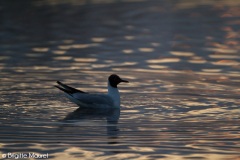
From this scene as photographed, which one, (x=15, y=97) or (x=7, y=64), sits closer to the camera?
(x=15, y=97)

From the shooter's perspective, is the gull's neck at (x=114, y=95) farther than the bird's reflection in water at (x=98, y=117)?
Yes

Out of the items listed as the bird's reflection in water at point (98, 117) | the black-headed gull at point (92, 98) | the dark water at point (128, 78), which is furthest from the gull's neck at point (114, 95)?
the dark water at point (128, 78)

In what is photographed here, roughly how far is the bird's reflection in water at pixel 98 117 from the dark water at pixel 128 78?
0.08 ft

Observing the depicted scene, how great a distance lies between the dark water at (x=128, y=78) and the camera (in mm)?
13852

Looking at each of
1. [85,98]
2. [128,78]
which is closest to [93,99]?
[85,98]

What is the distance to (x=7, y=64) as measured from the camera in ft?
76.2

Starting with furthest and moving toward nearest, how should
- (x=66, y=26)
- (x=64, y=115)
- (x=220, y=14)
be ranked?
1. (x=220, y=14)
2. (x=66, y=26)
3. (x=64, y=115)

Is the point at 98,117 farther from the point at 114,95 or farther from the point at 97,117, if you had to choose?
the point at 114,95

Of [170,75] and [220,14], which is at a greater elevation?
[220,14]

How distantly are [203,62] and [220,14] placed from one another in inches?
553

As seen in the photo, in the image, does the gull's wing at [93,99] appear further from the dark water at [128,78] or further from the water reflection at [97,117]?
the dark water at [128,78]

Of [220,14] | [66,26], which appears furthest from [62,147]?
[220,14]

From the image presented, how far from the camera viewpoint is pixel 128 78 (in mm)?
20953

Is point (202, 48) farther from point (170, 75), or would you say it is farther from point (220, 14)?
point (220, 14)
